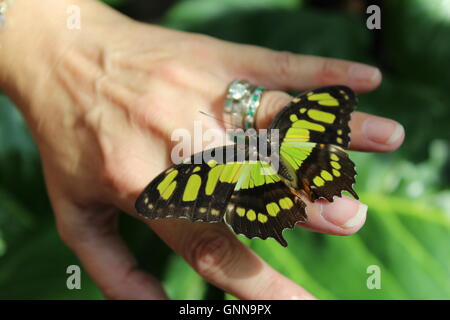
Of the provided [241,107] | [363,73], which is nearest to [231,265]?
[241,107]

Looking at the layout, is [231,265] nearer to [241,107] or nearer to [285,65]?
[241,107]

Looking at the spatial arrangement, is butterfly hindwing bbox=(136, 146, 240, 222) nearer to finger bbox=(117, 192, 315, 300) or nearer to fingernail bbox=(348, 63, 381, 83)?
finger bbox=(117, 192, 315, 300)

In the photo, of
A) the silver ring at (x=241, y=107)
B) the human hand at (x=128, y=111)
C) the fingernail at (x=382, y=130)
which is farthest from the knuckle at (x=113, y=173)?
the fingernail at (x=382, y=130)

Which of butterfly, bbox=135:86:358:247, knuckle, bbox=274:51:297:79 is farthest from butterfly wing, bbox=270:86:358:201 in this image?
knuckle, bbox=274:51:297:79

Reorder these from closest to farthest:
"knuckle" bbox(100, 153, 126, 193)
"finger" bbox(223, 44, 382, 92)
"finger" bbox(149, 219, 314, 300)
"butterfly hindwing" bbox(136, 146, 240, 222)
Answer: "butterfly hindwing" bbox(136, 146, 240, 222), "finger" bbox(149, 219, 314, 300), "knuckle" bbox(100, 153, 126, 193), "finger" bbox(223, 44, 382, 92)

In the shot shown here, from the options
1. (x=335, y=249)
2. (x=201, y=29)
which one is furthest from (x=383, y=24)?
(x=335, y=249)

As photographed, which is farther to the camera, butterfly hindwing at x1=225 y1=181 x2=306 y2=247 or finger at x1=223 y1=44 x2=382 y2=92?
finger at x1=223 y1=44 x2=382 y2=92

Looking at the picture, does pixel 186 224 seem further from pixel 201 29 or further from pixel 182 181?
pixel 201 29
